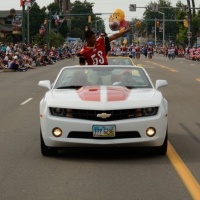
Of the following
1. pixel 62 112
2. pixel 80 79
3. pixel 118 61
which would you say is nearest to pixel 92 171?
pixel 62 112

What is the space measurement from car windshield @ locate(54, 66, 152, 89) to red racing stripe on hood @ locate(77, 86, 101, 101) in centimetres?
34

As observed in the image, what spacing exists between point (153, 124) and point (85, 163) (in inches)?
40.1

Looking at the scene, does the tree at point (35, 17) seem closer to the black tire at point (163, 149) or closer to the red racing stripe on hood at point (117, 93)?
the red racing stripe on hood at point (117, 93)

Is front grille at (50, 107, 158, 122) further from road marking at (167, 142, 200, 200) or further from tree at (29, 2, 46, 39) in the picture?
tree at (29, 2, 46, 39)

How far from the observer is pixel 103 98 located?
859 centimetres

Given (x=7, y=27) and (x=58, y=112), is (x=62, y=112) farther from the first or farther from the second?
(x=7, y=27)

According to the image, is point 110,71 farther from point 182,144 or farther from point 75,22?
point 75,22

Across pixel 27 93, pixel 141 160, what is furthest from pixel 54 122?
pixel 27 93

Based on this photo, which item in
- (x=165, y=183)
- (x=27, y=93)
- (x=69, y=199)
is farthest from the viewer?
(x=27, y=93)

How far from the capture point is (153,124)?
8.39 m

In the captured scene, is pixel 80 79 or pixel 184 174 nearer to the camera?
pixel 184 174

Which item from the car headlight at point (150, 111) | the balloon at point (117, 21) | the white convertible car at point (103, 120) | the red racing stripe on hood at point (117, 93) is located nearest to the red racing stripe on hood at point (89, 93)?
the white convertible car at point (103, 120)

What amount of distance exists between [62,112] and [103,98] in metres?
0.58

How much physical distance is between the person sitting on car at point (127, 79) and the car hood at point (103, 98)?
51 cm
